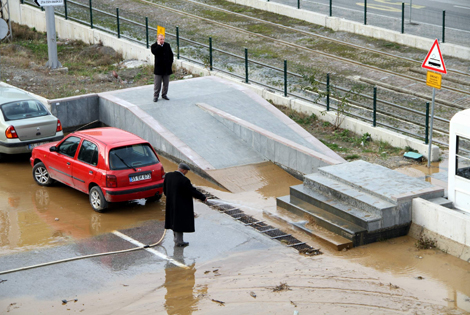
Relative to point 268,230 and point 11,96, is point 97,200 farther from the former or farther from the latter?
point 11,96

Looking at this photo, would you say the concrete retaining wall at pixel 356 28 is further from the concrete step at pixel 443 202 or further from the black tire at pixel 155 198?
the black tire at pixel 155 198

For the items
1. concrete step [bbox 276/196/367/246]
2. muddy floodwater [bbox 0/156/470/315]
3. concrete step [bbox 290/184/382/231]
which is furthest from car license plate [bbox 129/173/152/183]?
concrete step [bbox 290/184/382/231]

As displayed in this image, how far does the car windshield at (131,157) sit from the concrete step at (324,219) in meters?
2.70

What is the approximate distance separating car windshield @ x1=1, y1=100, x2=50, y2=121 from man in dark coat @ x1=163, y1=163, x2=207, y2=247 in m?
6.27

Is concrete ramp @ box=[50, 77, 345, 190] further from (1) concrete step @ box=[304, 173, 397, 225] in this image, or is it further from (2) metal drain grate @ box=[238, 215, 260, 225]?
(2) metal drain grate @ box=[238, 215, 260, 225]

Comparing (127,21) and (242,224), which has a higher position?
(127,21)

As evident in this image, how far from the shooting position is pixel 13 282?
966 centimetres

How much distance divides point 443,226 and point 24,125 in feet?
32.0

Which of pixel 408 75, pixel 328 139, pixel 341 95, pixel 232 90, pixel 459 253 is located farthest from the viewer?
pixel 408 75

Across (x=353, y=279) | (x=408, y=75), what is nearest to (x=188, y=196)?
(x=353, y=279)

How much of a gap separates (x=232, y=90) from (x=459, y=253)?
949 centimetres

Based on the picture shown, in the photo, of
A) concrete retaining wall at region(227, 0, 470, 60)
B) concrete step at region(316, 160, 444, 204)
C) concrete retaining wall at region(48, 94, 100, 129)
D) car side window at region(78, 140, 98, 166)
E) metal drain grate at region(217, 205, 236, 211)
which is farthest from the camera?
concrete retaining wall at region(227, 0, 470, 60)

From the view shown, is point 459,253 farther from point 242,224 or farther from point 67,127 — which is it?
point 67,127

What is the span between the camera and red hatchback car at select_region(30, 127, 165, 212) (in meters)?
12.4
